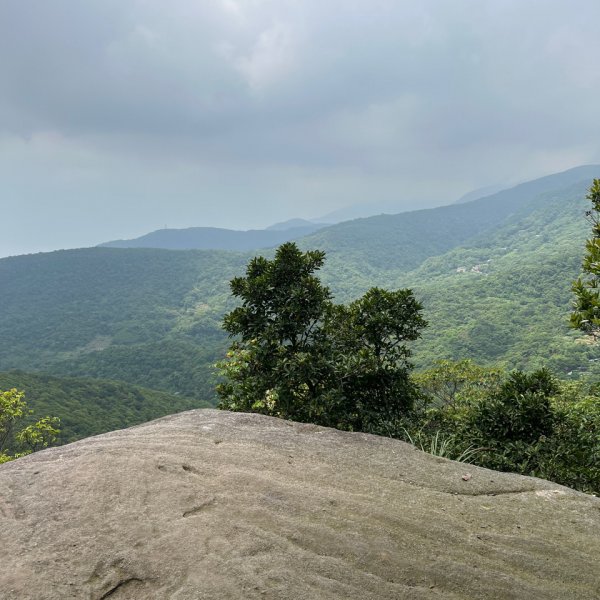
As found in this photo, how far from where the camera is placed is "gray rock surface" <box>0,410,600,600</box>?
14.2ft

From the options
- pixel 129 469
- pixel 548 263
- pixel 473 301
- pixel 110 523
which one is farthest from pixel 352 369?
pixel 548 263

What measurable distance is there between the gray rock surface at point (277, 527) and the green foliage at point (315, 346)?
4.28m

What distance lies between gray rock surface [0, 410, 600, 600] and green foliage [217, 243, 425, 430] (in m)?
4.28

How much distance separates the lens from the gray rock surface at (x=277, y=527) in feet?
14.2

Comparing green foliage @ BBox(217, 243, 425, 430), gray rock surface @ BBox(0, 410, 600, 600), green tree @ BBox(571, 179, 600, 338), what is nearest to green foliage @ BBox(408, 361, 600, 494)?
green foliage @ BBox(217, 243, 425, 430)

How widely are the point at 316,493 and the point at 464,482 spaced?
7.36 ft

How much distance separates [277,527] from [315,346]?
23.7 ft

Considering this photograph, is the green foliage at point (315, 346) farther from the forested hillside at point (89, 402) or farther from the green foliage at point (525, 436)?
the forested hillside at point (89, 402)

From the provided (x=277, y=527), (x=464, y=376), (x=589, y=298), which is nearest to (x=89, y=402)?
(x=464, y=376)

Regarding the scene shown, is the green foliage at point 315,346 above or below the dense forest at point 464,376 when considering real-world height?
above

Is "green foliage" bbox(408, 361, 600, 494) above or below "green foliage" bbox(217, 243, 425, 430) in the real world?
below

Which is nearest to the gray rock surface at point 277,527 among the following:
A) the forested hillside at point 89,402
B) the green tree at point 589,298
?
the green tree at point 589,298

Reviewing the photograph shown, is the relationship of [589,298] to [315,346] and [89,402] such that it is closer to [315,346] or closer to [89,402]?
[315,346]

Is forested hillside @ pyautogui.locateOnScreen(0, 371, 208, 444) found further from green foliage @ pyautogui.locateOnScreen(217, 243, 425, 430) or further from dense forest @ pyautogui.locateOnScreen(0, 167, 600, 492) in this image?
green foliage @ pyautogui.locateOnScreen(217, 243, 425, 430)
